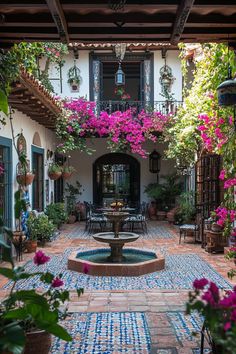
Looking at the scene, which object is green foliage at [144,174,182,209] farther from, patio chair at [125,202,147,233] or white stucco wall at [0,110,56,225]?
white stucco wall at [0,110,56,225]

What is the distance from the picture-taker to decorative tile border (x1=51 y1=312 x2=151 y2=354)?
367 centimetres

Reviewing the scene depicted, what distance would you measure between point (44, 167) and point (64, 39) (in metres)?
7.85

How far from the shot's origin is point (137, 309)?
15.7ft

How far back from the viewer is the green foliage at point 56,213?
37.8 ft

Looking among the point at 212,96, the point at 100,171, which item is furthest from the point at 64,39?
the point at 100,171

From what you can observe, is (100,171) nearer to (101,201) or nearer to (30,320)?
(101,201)

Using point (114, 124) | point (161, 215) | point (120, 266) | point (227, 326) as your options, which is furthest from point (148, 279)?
point (161, 215)

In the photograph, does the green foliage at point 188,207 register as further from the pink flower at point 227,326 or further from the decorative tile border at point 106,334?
the pink flower at point 227,326
